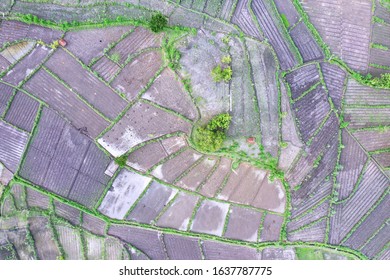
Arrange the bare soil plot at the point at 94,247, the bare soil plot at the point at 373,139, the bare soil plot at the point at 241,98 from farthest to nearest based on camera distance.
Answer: the bare soil plot at the point at 94,247 → the bare soil plot at the point at 373,139 → the bare soil plot at the point at 241,98

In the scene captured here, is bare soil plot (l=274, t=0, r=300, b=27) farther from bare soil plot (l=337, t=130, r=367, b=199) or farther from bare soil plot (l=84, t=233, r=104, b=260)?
bare soil plot (l=84, t=233, r=104, b=260)

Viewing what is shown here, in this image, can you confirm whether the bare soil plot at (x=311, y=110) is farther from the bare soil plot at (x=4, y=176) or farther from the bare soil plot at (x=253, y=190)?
the bare soil plot at (x=4, y=176)

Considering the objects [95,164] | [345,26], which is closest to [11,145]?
[95,164]

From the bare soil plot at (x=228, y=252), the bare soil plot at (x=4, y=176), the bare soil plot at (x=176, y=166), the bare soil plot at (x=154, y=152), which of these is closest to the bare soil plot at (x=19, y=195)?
the bare soil plot at (x=4, y=176)

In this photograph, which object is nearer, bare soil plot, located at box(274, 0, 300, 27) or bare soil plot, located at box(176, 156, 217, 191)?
bare soil plot, located at box(274, 0, 300, 27)

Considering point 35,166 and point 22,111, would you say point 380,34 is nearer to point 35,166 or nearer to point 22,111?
point 22,111

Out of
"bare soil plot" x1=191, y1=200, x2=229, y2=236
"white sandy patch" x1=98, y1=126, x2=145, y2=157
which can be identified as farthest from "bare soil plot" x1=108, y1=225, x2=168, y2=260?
"white sandy patch" x1=98, y1=126, x2=145, y2=157

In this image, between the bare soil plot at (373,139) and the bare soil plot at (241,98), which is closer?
the bare soil plot at (241,98)
